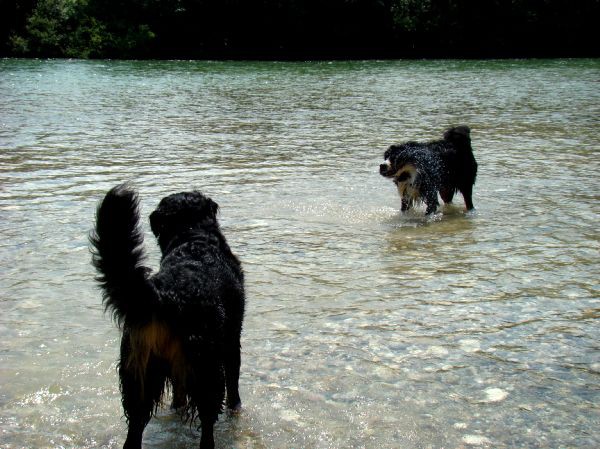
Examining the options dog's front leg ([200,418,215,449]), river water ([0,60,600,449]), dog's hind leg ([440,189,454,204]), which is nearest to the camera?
dog's front leg ([200,418,215,449])

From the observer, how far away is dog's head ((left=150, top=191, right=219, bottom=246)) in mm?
4422

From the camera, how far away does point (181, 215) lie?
14.5 feet

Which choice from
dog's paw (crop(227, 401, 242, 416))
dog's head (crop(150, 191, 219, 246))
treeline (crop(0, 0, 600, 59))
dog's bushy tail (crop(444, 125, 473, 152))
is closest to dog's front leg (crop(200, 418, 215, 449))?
dog's paw (crop(227, 401, 242, 416))

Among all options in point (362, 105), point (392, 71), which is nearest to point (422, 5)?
point (392, 71)

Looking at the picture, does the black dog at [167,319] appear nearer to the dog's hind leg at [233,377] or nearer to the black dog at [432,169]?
the dog's hind leg at [233,377]

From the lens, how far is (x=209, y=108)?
19188 mm

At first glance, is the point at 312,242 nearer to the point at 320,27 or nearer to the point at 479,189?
the point at 479,189

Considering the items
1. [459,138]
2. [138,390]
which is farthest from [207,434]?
[459,138]

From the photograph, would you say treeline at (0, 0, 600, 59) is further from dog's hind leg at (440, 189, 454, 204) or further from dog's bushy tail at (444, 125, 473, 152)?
dog's hind leg at (440, 189, 454, 204)

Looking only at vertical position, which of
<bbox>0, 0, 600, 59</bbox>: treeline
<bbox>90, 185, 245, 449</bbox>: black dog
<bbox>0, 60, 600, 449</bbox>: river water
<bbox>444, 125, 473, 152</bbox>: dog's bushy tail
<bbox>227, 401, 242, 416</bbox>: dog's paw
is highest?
<bbox>0, 0, 600, 59</bbox>: treeline

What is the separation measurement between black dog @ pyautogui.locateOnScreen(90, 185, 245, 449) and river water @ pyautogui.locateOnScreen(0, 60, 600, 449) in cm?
40

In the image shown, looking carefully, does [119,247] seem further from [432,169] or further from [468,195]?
[468,195]

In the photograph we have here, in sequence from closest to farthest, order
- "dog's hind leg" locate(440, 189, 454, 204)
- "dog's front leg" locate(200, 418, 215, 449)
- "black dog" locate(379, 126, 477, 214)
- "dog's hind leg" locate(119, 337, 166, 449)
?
"dog's hind leg" locate(119, 337, 166, 449) → "dog's front leg" locate(200, 418, 215, 449) → "black dog" locate(379, 126, 477, 214) → "dog's hind leg" locate(440, 189, 454, 204)

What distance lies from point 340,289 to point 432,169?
298cm
